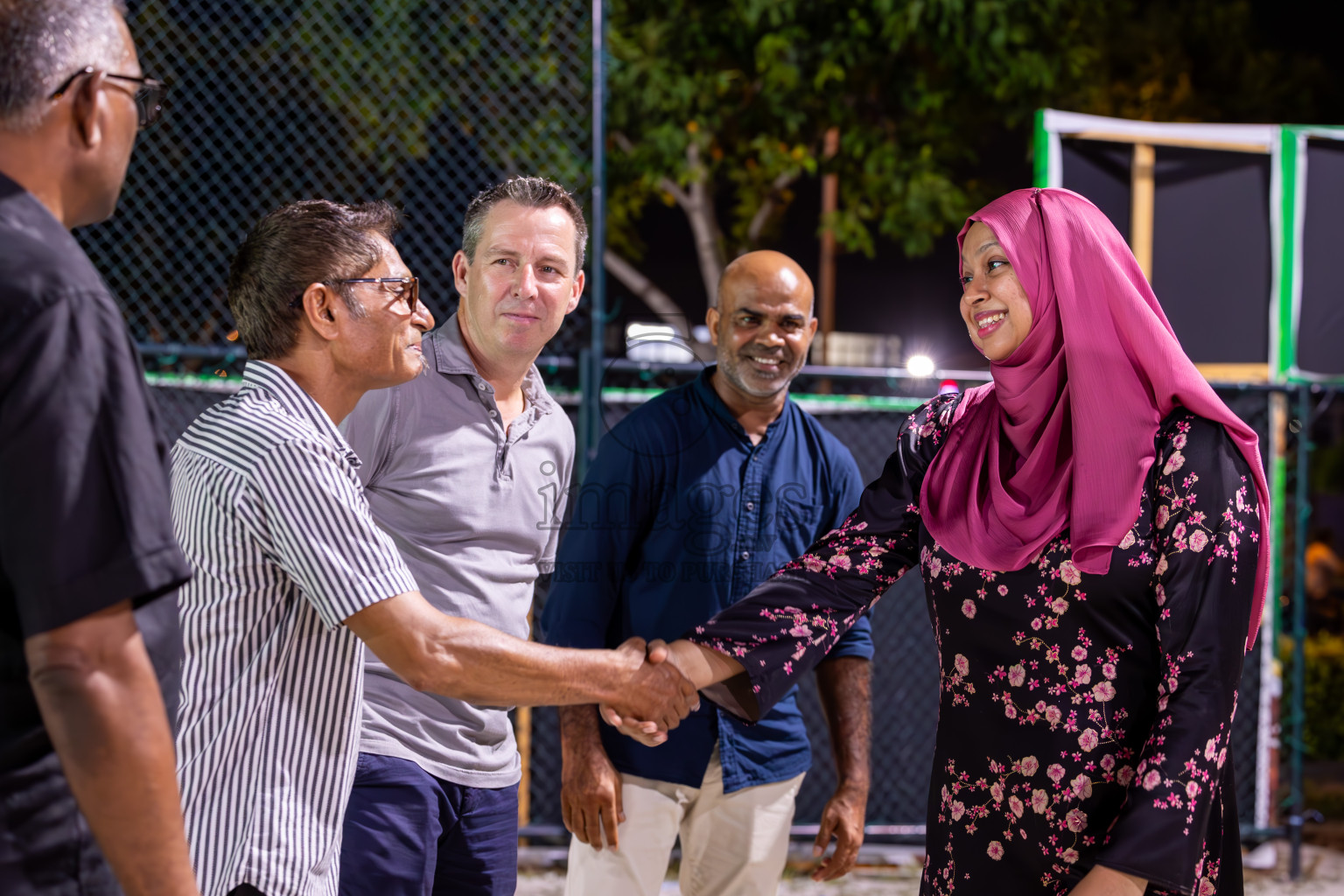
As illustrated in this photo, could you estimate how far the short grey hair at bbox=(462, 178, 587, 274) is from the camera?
9.08 ft

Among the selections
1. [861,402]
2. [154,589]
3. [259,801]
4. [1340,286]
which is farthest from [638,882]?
[1340,286]

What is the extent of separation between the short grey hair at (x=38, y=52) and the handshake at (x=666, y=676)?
1600mm

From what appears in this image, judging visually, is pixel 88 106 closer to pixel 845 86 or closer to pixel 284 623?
pixel 284 623

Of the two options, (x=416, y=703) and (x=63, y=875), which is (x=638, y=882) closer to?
(x=416, y=703)

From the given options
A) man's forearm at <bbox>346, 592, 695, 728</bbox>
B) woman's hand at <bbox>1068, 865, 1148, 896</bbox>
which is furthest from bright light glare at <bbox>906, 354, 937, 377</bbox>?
woman's hand at <bbox>1068, 865, 1148, 896</bbox>

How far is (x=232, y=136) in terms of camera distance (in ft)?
26.0

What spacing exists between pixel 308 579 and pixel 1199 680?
1461 mm

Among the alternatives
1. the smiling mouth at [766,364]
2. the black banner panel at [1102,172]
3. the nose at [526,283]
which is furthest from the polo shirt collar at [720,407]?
the black banner panel at [1102,172]

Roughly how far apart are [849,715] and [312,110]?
22.9 feet

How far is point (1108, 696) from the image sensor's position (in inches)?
80.7

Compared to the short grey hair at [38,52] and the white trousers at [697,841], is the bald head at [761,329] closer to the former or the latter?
the white trousers at [697,841]

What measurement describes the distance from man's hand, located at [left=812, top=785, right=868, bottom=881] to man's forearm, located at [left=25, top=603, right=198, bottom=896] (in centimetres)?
201

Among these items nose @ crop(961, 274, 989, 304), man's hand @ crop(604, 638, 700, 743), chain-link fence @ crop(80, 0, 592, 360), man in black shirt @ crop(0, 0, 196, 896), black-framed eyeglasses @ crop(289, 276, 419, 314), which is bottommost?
man's hand @ crop(604, 638, 700, 743)

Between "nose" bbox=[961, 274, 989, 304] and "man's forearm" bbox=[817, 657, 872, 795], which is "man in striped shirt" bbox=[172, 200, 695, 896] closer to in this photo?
"nose" bbox=[961, 274, 989, 304]
